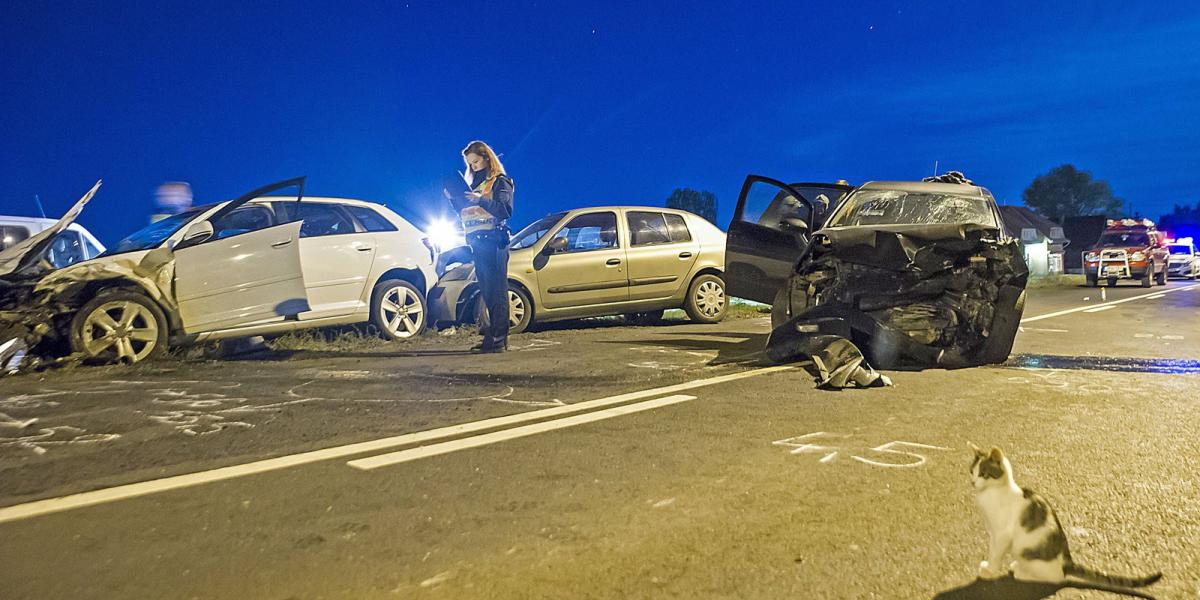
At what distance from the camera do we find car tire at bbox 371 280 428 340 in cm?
903

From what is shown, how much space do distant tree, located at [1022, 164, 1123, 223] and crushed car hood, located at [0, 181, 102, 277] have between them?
91063 millimetres

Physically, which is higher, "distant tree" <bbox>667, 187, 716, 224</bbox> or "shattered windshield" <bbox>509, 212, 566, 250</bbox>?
"distant tree" <bbox>667, 187, 716, 224</bbox>

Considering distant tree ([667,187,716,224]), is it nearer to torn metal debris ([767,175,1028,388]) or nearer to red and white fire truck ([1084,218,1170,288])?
red and white fire truck ([1084,218,1170,288])

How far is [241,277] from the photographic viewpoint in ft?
25.6

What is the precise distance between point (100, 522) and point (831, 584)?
8.65 ft

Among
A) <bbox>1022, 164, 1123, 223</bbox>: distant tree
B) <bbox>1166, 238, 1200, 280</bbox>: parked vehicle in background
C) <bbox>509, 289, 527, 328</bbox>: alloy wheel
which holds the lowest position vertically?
<bbox>1166, 238, 1200, 280</bbox>: parked vehicle in background

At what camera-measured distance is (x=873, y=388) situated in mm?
5867

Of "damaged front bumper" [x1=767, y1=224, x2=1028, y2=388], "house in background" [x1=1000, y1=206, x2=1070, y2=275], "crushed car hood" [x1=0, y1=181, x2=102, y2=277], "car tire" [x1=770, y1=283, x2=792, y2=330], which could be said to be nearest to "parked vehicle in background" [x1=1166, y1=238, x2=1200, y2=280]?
"house in background" [x1=1000, y1=206, x2=1070, y2=275]

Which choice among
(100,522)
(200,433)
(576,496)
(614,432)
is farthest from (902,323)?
(100,522)

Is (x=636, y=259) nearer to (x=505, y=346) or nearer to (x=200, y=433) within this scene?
(x=505, y=346)

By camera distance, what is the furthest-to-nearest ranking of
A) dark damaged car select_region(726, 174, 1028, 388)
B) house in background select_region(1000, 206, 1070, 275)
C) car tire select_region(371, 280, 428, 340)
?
house in background select_region(1000, 206, 1070, 275) < car tire select_region(371, 280, 428, 340) < dark damaged car select_region(726, 174, 1028, 388)

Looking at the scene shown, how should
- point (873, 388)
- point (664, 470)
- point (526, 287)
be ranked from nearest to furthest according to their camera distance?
point (664, 470) → point (873, 388) → point (526, 287)

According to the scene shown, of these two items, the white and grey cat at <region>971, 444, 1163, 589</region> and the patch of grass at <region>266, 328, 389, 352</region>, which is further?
the patch of grass at <region>266, 328, 389, 352</region>

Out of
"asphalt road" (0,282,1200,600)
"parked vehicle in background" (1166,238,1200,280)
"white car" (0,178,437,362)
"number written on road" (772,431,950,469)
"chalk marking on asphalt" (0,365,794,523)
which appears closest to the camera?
"asphalt road" (0,282,1200,600)
